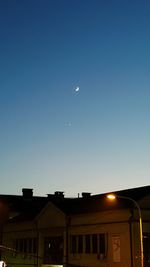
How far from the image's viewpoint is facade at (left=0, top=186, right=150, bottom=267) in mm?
43062

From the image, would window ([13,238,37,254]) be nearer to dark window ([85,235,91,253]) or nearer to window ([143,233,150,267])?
dark window ([85,235,91,253])

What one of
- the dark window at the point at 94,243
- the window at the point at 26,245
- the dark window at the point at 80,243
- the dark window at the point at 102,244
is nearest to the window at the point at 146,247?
the dark window at the point at 102,244

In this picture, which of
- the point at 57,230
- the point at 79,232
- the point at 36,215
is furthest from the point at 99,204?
the point at 36,215

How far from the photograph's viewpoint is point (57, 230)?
52.7 meters

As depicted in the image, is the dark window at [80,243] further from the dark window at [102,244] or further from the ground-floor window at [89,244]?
the dark window at [102,244]

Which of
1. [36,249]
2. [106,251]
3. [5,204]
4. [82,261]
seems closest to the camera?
[106,251]

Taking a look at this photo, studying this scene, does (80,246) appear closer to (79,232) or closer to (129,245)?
(79,232)

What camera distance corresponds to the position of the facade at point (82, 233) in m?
43.1

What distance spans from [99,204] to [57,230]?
278 inches

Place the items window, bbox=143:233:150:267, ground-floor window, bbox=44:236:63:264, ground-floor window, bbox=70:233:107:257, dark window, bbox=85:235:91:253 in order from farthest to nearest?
ground-floor window, bbox=44:236:63:264 → dark window, bbox=85:235:91:253 → ground-floor window, bbox=70:233:107:257 → window, bbox=143:233:150:267

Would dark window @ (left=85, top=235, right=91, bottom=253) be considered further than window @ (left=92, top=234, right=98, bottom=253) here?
Yes

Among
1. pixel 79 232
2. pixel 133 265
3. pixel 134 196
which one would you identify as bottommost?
pixel 133 265

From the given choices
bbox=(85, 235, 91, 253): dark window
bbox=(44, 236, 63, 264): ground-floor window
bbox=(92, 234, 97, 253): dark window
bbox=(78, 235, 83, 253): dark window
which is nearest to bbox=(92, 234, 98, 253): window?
bbox=(92, 234, 97, 253): dark window

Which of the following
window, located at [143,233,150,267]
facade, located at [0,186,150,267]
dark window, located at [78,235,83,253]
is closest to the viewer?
window, located at [143,233,150,267]
